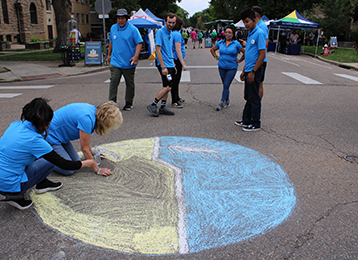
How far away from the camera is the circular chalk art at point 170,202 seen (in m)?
2.64

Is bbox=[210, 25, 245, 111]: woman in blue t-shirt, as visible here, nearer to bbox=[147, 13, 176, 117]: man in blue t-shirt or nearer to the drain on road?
bbox=[147, 13, 176, 117]: man in blue t-shirt

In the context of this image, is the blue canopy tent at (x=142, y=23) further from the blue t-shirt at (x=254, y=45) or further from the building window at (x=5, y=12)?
the building window at (x=5, y=12)

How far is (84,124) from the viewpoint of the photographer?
3.30 m

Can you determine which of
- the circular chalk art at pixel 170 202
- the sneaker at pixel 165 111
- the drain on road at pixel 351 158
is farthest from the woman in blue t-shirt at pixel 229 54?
the drain on road at pixel 351 158

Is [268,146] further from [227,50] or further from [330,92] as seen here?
[330,92]

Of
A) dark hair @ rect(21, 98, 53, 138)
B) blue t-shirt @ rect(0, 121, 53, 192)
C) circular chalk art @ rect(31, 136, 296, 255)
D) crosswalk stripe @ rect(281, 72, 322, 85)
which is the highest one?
dark hair @ rect(21, 98, 53, 138)

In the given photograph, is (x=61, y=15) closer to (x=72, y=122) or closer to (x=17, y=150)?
(x=72, y=122)

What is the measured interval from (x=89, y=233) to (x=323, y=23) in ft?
107

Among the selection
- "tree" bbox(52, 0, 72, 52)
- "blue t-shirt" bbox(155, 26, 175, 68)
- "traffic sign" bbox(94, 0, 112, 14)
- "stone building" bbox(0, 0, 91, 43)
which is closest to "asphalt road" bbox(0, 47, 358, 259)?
"blue t-shirt" bbox(155, 26, 175, 68)

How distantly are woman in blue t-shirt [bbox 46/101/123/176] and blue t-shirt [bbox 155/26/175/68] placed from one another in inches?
121

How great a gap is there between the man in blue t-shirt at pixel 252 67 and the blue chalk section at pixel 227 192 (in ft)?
3.31

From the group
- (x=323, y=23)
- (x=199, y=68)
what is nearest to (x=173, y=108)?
(x=199, y=68)

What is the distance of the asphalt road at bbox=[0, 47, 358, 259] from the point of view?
2490 mm

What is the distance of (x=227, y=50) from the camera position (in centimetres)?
647
